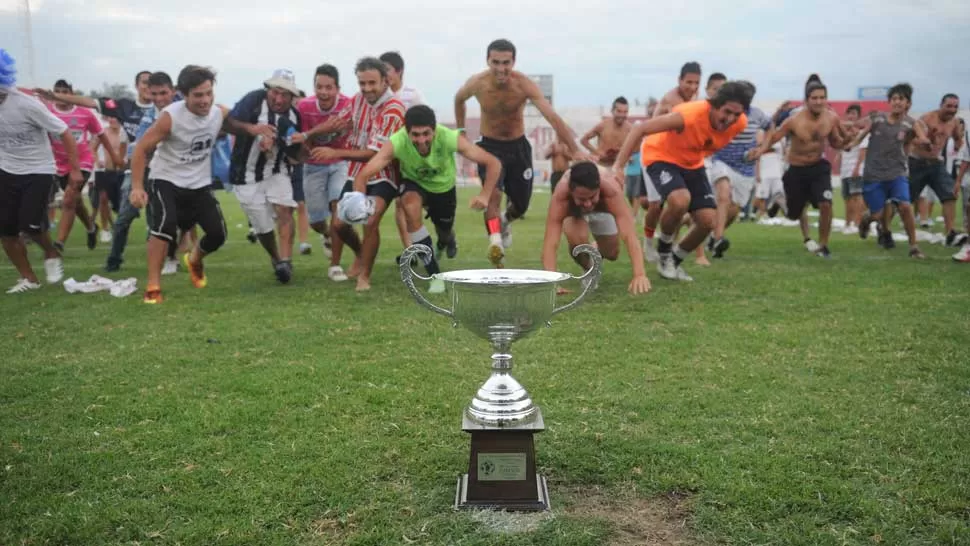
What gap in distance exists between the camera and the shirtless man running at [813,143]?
30.5ft

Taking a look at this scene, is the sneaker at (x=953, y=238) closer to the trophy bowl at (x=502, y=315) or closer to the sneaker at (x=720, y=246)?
the sneaker at (x=720, y=246)

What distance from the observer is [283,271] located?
25.0 feet

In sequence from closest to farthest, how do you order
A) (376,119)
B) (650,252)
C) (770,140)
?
(376,119) < (650,252) < (770,140)

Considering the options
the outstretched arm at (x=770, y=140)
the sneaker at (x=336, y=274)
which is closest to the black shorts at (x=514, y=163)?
the sneaker at (x=336, y=274)

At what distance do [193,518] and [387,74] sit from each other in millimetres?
5544

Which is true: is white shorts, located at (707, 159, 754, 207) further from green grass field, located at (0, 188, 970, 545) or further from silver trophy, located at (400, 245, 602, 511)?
silver trophy, located at (400, 245, 602, 511)

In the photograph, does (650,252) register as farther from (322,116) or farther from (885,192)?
(322,116)

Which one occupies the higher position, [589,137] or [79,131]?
[589,137]

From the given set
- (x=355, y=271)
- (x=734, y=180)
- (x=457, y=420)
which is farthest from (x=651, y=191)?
(x=457, y=420)

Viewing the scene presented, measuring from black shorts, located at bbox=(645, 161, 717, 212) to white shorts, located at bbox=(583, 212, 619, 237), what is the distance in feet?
2.92

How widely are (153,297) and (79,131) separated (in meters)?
4.96

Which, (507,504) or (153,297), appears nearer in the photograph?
(507,504)

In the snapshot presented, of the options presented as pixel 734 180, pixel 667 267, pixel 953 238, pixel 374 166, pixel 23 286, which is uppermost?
pixel 374 166

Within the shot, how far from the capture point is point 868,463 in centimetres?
317
